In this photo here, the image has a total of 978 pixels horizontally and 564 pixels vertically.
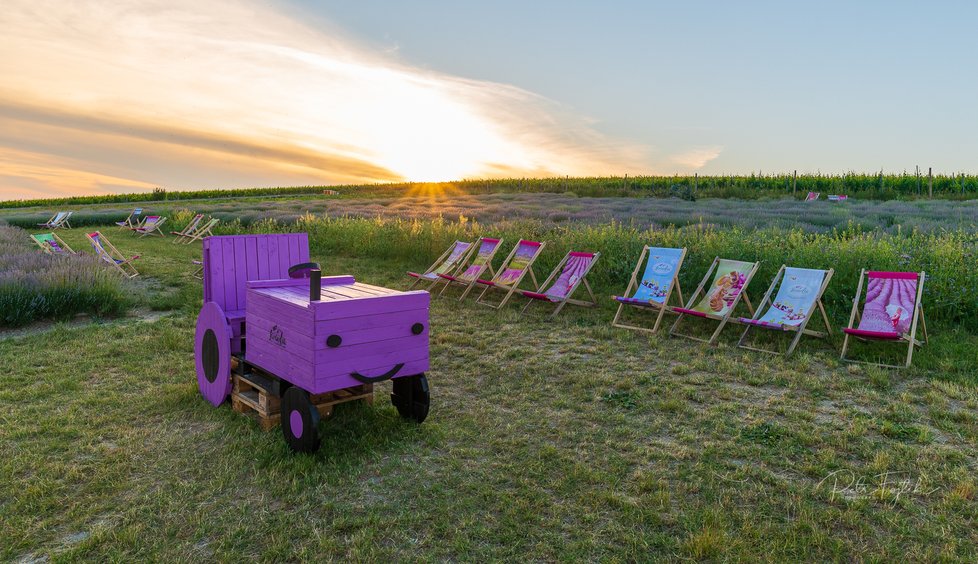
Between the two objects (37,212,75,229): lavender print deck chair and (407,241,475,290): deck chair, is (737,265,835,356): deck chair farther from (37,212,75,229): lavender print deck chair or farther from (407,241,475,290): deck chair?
(37,212,75,229): lavender print deck chair

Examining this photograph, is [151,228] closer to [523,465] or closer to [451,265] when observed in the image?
[451,265]

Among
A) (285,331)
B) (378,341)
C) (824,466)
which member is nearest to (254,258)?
(285,331)

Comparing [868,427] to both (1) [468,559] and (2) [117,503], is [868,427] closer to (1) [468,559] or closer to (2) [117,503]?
(1) [468,559]

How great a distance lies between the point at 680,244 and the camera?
9555 mm

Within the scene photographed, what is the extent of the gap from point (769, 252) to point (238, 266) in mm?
6934

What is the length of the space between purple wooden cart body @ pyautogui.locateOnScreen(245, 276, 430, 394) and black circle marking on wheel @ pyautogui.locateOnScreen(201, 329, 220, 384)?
1.62 ft

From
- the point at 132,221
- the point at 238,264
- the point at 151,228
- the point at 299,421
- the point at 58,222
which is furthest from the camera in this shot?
the point at 132,221

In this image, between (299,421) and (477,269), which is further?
(477,269)

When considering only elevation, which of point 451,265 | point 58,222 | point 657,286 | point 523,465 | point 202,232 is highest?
point 58,222

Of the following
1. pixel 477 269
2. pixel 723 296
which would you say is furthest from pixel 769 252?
pixel 477 269

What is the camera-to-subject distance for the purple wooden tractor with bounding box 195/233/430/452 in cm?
366

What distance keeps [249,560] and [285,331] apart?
4.65 ft

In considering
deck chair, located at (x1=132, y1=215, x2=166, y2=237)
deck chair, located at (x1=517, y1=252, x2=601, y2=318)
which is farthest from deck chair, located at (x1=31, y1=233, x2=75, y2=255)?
deck chair, located at (x1=517, y1=252, x2=601, y2=318)

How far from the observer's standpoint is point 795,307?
6.70 meters
